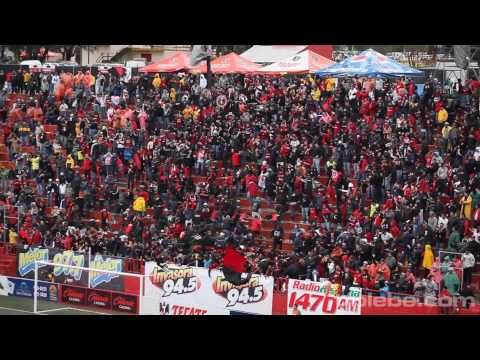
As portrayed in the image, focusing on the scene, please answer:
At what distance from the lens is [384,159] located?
2459cm

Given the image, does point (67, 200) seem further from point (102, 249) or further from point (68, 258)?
point (68, 258)

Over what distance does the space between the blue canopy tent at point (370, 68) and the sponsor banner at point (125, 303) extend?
920 centimetres

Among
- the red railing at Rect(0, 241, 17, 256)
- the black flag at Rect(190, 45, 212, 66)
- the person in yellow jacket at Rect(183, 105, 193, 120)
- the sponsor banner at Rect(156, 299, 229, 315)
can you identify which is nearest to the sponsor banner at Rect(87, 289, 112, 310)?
the sponsor banner at Rect(156, 299, 229, 315)

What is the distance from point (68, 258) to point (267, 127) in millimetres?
8774

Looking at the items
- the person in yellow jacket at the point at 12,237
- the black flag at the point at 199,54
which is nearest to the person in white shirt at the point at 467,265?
the black flag at the point at 199,54

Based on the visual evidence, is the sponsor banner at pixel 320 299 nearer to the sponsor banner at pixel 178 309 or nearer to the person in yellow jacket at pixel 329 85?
the sponsor banner at pixel 178 309

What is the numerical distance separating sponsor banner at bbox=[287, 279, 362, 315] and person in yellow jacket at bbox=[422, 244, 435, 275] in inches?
128

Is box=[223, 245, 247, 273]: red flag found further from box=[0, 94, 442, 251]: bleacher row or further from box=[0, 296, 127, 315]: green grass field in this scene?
box=[0, 296, 127, 315]: green grass field

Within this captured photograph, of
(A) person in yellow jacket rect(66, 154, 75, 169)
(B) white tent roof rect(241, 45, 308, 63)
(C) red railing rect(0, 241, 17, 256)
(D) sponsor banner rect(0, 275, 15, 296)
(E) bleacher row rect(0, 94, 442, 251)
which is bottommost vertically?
(D) sponsor banner rect(0, 275, 15, 296)

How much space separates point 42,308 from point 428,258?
966cm

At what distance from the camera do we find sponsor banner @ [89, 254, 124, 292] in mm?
21188

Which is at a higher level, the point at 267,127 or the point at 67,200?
the point at 267,127

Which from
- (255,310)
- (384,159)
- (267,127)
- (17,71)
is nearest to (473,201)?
(384,159)

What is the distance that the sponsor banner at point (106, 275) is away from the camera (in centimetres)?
2119
